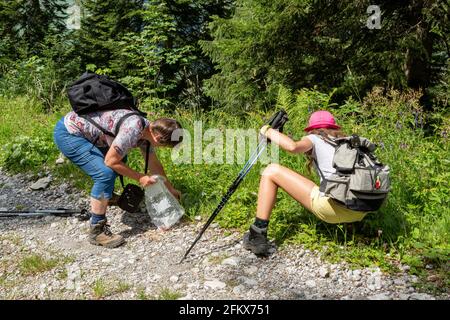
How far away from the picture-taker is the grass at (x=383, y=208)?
11.5 feet

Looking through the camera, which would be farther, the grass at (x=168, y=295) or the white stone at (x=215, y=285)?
the white stone at (x=215, y=285)

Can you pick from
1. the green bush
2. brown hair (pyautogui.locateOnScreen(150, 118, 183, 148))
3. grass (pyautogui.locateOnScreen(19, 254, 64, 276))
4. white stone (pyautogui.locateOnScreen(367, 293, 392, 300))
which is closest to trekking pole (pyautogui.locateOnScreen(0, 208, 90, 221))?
grass (pyautogui.locateOnScreen(19, 254, 64, 276))

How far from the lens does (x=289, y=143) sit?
334 centimetres

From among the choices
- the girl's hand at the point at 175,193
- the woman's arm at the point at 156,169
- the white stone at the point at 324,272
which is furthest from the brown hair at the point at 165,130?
the white stone at the point at 324,272

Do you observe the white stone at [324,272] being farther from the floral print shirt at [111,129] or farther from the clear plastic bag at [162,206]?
the floral print shirt at [111,129]

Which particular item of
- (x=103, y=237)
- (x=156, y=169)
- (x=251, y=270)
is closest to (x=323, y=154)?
(x=251, y=270)

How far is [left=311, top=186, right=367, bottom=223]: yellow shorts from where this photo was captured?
3.37 m

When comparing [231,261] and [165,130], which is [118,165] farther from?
[231,261]

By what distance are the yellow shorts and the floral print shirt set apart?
1.69 meters

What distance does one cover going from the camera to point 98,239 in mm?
4070

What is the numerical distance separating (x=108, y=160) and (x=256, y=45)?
4.29m

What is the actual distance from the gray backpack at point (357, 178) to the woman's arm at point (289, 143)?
244 mm

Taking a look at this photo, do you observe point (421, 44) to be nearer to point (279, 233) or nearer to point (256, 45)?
point (256, 45)

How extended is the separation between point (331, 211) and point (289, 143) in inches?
25.7
